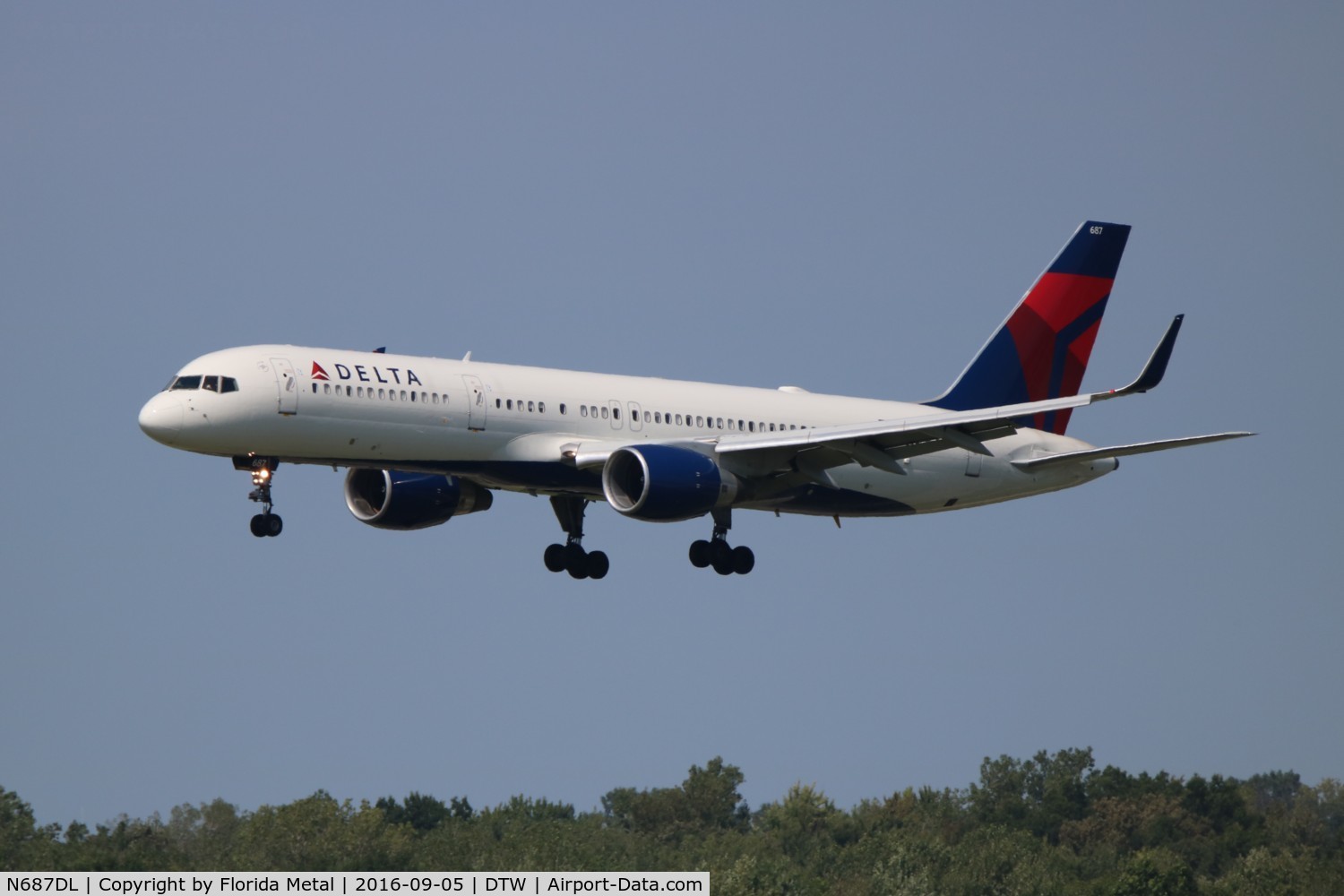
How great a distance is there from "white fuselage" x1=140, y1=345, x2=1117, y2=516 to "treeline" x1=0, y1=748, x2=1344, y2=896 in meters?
34.8

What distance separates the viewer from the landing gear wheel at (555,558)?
188ft

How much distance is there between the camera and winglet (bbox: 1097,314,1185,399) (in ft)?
153

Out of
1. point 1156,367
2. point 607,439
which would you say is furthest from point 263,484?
point 1156,367

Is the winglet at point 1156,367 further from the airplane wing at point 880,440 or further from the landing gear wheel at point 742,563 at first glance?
the landing gear wheel at point 742,563

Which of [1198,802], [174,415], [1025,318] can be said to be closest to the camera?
[174,415]

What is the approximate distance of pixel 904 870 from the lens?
103625mm

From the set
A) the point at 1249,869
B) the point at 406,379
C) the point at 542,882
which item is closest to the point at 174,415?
the point at 406,379

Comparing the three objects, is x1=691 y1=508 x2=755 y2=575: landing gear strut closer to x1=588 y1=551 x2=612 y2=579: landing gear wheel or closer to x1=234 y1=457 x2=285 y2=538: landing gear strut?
x1=588 y1=551 x2=612 y2=579: landing gear wheel

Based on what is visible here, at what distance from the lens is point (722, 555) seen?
2164 inches

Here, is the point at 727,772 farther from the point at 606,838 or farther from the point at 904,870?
the point at 904,870

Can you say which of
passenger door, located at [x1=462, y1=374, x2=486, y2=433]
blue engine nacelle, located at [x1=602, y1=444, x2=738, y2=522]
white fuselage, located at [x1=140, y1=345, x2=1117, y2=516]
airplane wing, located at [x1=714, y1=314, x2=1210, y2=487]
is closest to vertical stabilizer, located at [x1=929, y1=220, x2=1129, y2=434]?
white fuselage, located at [x1=140, y1=345, x2=1117, y2=516]

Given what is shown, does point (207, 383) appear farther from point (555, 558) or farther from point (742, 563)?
point (742, 563)

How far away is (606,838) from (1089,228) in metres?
58.2

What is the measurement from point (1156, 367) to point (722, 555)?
13032mm
